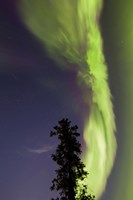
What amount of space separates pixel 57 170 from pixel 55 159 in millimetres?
962

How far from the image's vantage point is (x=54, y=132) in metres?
77.9

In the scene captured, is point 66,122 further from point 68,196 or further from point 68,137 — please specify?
point 68,196

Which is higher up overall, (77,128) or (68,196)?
(77,128)

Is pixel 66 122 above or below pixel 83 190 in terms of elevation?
above

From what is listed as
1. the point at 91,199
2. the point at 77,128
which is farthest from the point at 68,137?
the point at 91,199

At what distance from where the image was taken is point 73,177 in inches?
3027

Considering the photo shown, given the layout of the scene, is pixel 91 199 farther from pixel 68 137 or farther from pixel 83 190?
pixel 68 137

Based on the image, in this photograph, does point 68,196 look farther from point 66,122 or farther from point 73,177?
point 66,122

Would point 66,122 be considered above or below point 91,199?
above

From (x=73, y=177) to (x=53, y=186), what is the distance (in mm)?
1890

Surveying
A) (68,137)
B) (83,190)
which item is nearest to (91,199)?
(83,190)

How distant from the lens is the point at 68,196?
7619 centimetres

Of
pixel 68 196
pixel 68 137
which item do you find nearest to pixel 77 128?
pixel 68 137

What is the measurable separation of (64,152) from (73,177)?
231 centimetres
